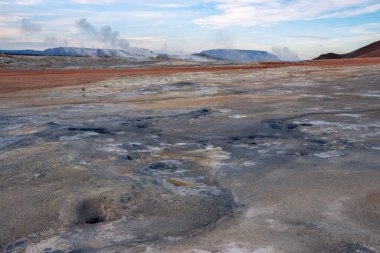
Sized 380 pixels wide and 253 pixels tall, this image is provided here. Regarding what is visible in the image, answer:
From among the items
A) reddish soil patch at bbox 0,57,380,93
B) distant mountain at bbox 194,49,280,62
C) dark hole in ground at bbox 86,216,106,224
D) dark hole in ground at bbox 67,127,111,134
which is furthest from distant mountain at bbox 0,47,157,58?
dark hole in ground at bbox 86,216,106,224

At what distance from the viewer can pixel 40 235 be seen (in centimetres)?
241

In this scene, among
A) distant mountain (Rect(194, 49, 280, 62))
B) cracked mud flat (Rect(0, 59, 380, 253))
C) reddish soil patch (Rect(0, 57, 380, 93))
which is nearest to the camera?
cracked mud flat (Rect(0, 59, 380, 253))

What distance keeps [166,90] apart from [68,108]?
10.2 ft

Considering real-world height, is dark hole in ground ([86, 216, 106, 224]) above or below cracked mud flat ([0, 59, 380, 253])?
below

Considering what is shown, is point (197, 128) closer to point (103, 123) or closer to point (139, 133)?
point (139, 133)

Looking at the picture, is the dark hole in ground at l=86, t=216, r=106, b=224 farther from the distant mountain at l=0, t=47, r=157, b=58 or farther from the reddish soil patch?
the distant mountain at l=0, t=47, r=157, b=58

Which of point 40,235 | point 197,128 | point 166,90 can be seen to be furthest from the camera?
point 166,90

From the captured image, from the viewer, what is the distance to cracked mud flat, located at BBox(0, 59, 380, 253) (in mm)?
2312

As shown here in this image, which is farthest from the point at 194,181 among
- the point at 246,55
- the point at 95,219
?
the point at 246,55

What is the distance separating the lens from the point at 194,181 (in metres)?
3.29

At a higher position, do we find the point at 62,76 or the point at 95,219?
the point at 95,219

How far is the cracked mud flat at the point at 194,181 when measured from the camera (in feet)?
7.59

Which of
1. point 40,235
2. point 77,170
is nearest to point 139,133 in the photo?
point 77,170

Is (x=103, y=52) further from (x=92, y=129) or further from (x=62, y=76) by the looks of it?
(x=92, y=129)
